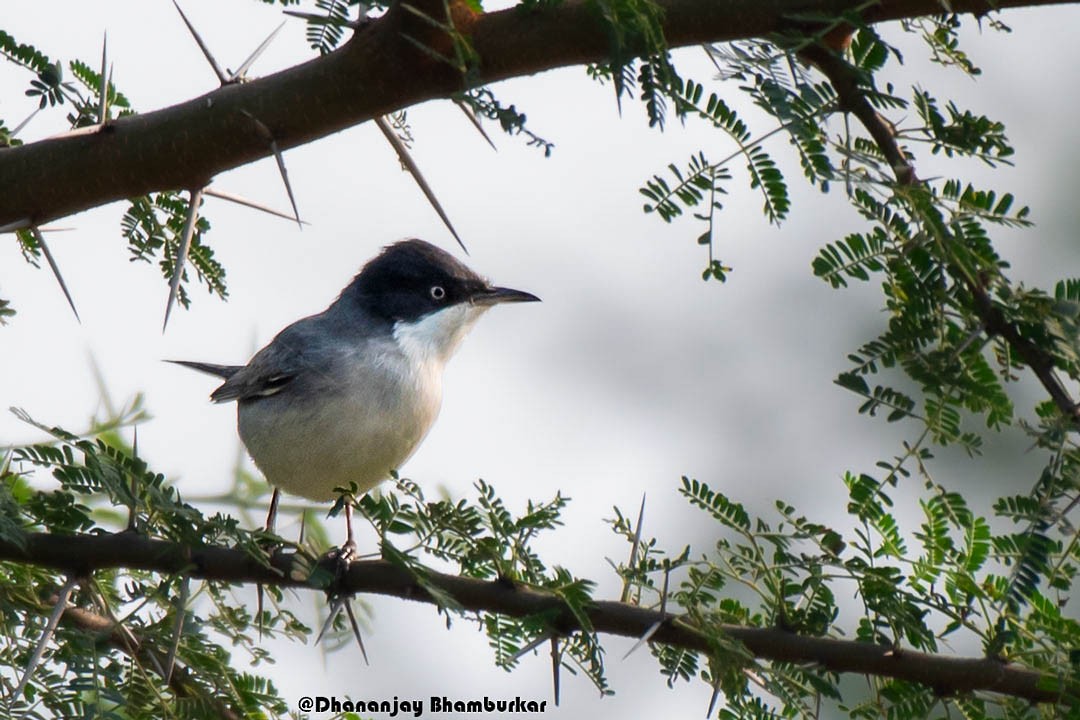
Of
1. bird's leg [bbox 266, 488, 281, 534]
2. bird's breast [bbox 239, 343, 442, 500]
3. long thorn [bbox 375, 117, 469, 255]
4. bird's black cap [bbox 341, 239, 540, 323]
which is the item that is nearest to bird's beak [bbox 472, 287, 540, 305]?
bird's black cap [bbox 341, 239, 540, 323]

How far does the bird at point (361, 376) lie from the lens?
4.94m

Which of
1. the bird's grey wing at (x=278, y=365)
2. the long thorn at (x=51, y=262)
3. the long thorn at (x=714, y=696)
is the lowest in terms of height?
the long thorn at (x=714, y=696)

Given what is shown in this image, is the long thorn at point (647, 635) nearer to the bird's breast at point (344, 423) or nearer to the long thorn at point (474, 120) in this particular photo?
the long thorn at point (474, 120)

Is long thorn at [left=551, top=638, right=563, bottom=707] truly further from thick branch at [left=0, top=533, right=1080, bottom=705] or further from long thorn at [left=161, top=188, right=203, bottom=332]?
long thorn at [left=161, top=188, right=203, bottom=332]

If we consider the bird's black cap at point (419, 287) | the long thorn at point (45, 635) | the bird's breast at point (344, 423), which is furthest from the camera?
the bird's black cap at point (419, 287)

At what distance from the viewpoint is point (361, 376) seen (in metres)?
5.11

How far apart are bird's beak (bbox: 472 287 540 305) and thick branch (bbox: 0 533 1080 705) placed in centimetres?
265

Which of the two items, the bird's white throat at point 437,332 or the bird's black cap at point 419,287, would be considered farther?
the bird's black cap at point 419,287

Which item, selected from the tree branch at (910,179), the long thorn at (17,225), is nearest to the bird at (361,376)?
the long thorn at (17,225)

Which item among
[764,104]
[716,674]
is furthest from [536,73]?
[716,674]

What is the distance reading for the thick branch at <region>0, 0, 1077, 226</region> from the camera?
8.36ft

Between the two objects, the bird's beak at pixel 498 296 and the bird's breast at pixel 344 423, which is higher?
the bird's beak at pixel 498 296

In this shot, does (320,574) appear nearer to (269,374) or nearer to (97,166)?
(97,166)

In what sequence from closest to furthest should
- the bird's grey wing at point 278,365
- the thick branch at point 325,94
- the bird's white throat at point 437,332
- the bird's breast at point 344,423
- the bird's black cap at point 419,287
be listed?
1. the thick branch at point 325,94
2. the bird's breast at point 344,423
3. the bird's grey wing at point 278,365
4. the bird's white throat at point 437,332
5. the bird's black cap at point 419,287
